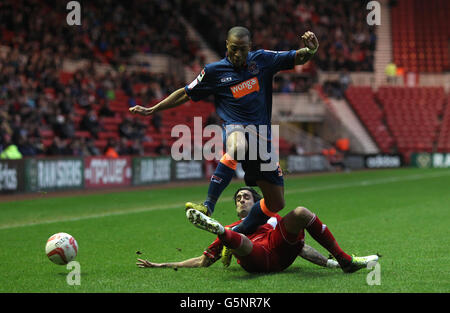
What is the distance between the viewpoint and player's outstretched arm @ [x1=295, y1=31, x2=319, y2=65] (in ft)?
21.9

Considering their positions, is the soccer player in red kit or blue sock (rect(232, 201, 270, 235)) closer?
the soccer player in red kit

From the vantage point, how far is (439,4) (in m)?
48.1

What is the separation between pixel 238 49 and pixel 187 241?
4.07m

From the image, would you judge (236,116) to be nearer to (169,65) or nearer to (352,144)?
(169,65)

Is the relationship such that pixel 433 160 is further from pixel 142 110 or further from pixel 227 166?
pixel 227 166

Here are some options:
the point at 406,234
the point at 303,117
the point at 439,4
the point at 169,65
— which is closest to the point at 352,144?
the point at 303,117

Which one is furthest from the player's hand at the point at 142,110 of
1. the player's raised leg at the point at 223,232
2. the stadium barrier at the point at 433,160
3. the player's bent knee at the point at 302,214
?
the stadium barrier at the point at 433,160

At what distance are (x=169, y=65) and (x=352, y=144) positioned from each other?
447 inches

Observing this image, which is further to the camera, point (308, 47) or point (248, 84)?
point (248, 84)

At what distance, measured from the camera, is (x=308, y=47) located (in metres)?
6.74

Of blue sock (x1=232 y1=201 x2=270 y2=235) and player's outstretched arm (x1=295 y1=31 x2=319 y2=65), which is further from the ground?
player's outstretched arm (x1=295 y1=31 x2=319 y2=65)
